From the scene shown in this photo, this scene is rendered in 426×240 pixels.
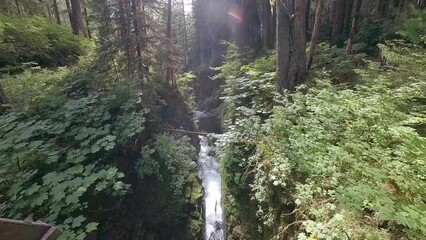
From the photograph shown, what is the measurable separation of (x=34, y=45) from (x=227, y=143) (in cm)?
797

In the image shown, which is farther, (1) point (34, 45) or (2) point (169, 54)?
(2) point (169, 54)

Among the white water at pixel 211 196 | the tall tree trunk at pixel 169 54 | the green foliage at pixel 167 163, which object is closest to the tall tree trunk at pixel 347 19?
the tall tree trunk at pixel 169 54

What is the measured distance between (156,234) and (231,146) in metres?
2.57

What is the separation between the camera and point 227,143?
4988mm

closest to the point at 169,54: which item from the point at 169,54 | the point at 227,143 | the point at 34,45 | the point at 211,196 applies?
the point at 169,54

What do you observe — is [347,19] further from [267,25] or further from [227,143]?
[227,143]

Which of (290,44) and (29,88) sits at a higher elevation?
(290,44)

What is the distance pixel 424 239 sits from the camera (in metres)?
1.92

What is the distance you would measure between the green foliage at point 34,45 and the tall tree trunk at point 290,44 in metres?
7.05

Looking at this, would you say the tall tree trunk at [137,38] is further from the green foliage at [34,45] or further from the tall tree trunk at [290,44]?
the tall tree trunk at [290,44]

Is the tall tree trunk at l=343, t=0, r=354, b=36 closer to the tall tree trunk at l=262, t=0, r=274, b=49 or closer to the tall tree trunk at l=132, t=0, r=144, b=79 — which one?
the tall tree trunk at l=262, t=0, r=274, b=49

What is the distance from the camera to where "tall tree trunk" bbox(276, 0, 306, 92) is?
6094 millimetres

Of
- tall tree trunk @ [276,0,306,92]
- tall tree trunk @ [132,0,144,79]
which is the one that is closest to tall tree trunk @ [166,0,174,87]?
tall tree trunk @ [132,0,144,79]

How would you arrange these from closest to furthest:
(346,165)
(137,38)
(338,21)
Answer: (346,165)
(137,38)
(338,21)
